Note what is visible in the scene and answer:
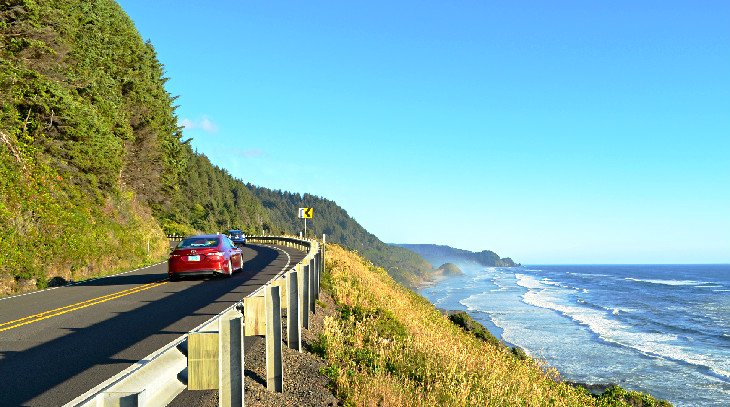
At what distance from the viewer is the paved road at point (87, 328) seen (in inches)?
255

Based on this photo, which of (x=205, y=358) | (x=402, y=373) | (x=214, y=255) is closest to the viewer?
(x=205, y=358)

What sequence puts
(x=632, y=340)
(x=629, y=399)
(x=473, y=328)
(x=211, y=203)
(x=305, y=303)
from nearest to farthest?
(x=305, y=303) → (x=629, y=399) → (x=473, y=328) → (x=632, y=340) → (x=211, y=203)

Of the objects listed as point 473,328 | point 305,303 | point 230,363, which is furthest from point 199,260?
point 230,363

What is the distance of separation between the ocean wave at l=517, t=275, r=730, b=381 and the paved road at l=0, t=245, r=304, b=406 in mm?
26103

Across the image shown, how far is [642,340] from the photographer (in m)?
38.4

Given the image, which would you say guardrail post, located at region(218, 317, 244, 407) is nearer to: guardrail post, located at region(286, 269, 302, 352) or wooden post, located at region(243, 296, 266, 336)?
wooden post, located at region(243, 296, 266, 336)

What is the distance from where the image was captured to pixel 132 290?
623 inches

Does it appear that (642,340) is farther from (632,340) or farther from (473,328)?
(473,328)

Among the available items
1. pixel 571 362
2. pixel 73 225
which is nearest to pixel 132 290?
pixel 73 225

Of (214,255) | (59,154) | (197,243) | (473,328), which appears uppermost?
(59,154)

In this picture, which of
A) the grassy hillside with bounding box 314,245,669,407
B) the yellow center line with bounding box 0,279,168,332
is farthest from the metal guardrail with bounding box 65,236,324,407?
the yellow center line with bounding box 0,279,168,332

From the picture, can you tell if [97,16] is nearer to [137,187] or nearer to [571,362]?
[137,187]

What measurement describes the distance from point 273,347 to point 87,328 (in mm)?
5326

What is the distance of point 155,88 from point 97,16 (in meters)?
13.9
